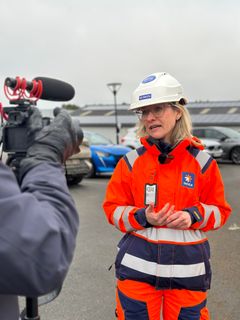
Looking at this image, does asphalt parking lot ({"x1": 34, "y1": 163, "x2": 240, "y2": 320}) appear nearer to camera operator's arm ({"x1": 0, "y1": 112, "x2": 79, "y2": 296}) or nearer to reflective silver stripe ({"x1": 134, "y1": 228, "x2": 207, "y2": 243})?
reflective silver stripe ({"x1": 134, "y1": 228, "x2": 207, "y2": 243})

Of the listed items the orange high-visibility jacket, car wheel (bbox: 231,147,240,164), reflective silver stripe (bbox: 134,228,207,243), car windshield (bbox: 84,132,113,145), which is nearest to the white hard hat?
the orange high-visibility jacket

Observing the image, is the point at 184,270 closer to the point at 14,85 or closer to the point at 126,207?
the point at 126,207

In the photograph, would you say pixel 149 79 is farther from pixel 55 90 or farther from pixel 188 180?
pixel 55 90

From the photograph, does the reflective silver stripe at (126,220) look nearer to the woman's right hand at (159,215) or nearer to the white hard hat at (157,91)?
the woman's right hand at (159,215)

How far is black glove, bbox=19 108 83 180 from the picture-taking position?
1226mm

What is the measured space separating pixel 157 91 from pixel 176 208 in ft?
2.27

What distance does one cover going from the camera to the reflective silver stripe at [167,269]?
2069 mm

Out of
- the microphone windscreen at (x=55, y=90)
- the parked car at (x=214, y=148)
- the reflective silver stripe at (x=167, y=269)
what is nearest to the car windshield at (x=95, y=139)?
the parked car at (x=214, y=148)

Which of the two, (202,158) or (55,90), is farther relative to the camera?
(202,158)

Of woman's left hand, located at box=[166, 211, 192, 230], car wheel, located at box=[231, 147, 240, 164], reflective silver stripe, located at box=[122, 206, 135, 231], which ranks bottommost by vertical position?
car wheel, located at box=[231, 147, 240, 164]

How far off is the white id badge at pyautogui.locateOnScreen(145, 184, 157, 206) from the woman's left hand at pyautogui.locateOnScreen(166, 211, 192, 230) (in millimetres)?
208

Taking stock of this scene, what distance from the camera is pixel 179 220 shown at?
1988 millimetres

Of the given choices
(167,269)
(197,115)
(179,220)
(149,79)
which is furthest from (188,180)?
(197,115)

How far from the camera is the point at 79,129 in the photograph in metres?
1.36
